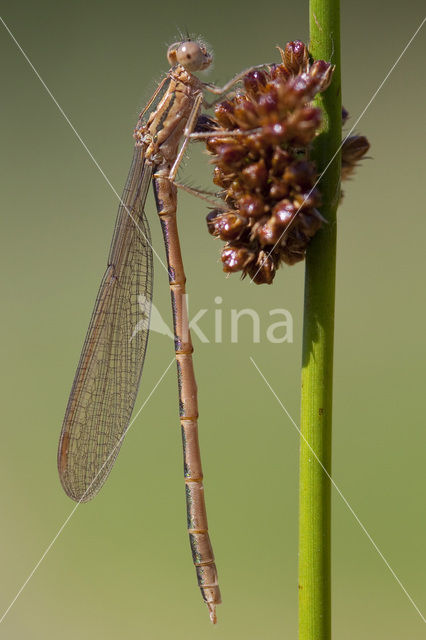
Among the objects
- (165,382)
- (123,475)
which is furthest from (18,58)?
(123,475)

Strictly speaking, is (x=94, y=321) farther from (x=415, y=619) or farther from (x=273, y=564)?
(x=415, y=619)

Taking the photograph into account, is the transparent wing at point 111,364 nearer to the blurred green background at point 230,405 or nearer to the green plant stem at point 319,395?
the blurred green background at point 230,405

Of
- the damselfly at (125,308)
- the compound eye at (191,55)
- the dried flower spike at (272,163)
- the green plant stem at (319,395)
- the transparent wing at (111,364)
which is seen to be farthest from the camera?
the transparent wing at (111,364)

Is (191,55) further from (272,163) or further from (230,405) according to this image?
(230,405)

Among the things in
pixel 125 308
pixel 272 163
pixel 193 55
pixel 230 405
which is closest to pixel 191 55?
pixel 193 55

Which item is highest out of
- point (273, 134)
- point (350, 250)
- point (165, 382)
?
point (350, 250)

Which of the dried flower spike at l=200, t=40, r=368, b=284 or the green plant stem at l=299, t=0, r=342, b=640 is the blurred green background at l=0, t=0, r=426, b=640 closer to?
the dried flower spike at l=200, t=40, r=368, b=284

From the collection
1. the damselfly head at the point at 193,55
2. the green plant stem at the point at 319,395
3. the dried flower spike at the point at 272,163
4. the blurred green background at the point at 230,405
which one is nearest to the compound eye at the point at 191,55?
the damselfly head at the point at 193,55
